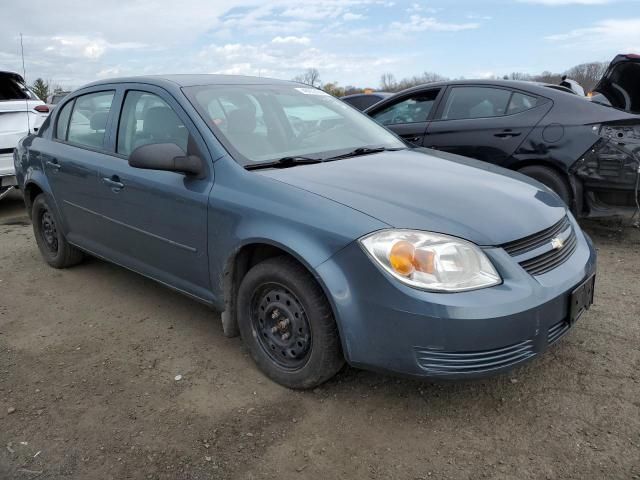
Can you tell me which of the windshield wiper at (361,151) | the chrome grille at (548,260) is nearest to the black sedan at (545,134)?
the windshield wiper at (361,151)

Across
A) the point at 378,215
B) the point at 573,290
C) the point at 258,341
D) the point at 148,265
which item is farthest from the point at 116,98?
the point at 573,290

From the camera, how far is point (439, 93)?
579 cm

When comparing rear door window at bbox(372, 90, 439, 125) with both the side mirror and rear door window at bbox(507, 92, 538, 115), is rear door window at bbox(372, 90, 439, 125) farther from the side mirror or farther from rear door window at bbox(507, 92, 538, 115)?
the side mirror

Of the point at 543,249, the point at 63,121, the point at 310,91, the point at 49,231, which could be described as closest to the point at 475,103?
the point at 310,91

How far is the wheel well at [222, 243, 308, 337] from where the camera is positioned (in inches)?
113

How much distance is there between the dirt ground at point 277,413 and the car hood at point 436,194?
0.76 meters

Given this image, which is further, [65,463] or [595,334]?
[595,334]

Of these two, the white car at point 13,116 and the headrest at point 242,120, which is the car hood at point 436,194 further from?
the white car at point 13,116

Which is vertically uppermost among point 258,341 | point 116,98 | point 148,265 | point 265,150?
point 116,98

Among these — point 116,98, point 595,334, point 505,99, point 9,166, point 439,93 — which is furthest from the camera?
point 9,166

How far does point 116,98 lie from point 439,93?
3.36 m

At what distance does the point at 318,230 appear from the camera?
2502 mm

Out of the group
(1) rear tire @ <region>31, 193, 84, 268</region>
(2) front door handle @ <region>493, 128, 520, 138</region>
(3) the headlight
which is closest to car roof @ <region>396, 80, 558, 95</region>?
(2) front door handle @ <region>493, 128, 520, 138</region>

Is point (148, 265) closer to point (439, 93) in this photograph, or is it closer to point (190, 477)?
point (190, 477)
